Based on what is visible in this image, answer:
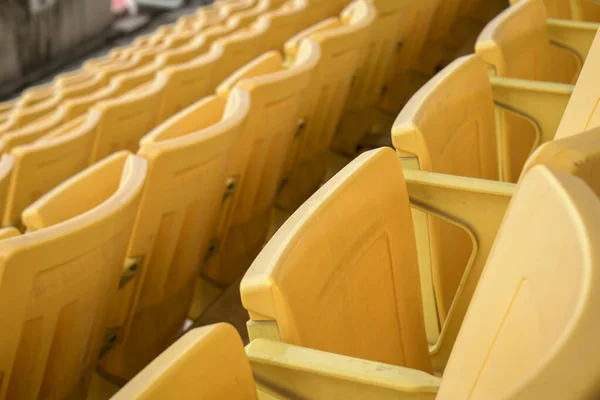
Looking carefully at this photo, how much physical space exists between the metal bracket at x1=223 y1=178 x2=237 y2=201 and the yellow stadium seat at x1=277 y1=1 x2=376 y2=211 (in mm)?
188

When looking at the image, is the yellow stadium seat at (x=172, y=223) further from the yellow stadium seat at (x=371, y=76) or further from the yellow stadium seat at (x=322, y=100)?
the yellow stadium seat at (x=371, y=76)

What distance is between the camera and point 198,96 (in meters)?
1.44

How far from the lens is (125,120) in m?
1.24

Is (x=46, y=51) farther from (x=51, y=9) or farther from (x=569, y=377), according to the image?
(x=569, y=377)

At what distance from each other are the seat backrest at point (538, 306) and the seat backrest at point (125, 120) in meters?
0.94

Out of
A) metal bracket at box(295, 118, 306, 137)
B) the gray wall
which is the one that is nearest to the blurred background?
the gray wall

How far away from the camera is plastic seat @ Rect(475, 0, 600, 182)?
0.82m

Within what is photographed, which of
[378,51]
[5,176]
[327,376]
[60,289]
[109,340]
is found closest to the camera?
[327,376]

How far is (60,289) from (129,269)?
0.17 meters

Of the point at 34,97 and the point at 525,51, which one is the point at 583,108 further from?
the point at 34,97

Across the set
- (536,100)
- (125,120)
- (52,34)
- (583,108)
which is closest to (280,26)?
(125,120)

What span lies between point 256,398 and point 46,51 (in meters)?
4.19

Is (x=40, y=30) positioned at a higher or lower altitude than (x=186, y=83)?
lower

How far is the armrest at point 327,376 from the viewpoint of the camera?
38 cm
